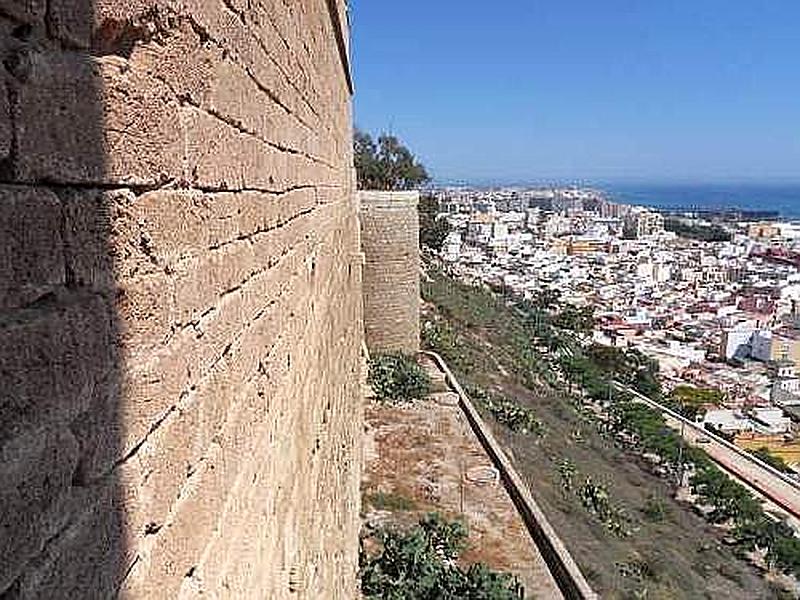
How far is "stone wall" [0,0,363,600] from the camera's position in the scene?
2.60 feet

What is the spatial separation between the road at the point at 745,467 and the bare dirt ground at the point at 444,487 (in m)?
18.2

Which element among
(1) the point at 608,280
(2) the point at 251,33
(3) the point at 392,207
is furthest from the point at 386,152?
(1) the point at 608,280

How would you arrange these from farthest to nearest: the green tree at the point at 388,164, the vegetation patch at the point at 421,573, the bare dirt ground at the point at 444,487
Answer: the green tree at the point at 388,164 < the bare dirt ground at the point at 444,487 < the vegetation patch at the point at 421,573

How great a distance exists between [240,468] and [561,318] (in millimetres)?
46815

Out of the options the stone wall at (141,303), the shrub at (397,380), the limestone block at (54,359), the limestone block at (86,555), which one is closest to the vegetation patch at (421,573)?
the stone wall at (141,303)

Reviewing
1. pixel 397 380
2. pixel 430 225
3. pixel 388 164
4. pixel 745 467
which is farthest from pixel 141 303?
pixel 430 225

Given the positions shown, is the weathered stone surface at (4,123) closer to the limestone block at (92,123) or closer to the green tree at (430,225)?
the limestone block at (92,123)

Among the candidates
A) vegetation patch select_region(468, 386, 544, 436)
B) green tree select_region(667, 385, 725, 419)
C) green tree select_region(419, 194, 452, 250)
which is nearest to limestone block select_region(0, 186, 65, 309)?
vegetation patch select_region(468, 386, 544, 436)

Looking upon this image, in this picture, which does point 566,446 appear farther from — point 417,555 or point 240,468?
point 240,468

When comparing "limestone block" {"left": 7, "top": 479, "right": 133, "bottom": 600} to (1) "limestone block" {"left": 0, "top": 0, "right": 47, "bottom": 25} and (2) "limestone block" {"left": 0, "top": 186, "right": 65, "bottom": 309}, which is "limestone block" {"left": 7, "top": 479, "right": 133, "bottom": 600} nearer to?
(2) "limestone block" {"left": 0, "top": 186, "right": 65, "bottom": 309}

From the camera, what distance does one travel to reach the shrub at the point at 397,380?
12320mm

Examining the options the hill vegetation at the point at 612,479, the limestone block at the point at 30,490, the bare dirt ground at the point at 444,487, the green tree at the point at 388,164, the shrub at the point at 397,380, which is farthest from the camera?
the green tree at the point at 388,164

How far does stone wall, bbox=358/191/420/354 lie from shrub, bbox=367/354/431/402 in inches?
33.4

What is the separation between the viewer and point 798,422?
38.6 m
